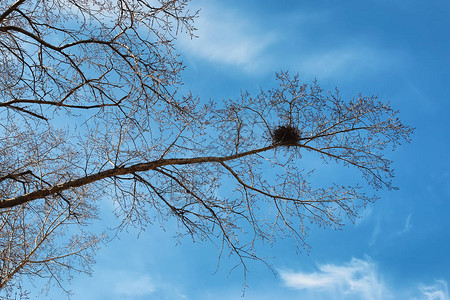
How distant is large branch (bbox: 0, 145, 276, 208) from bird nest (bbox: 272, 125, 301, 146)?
147 millimetres

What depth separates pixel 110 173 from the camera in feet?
15.8

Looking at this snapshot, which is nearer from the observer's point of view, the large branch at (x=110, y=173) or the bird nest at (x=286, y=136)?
the large branch at (x=110, y=173)

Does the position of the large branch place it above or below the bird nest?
below

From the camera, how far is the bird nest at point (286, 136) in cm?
562

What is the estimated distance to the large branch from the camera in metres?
4.57

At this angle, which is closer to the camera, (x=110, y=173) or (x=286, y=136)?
(x=110, y=173)

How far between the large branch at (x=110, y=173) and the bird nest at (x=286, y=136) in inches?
5.8

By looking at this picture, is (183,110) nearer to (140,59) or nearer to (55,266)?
(140,59)

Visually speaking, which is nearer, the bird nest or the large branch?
the large branch

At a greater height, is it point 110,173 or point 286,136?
point 286,136

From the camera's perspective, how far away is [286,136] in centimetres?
565

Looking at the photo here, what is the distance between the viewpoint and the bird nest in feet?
18.5

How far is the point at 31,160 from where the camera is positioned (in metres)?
5.20

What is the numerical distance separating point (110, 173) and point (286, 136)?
2.42m
